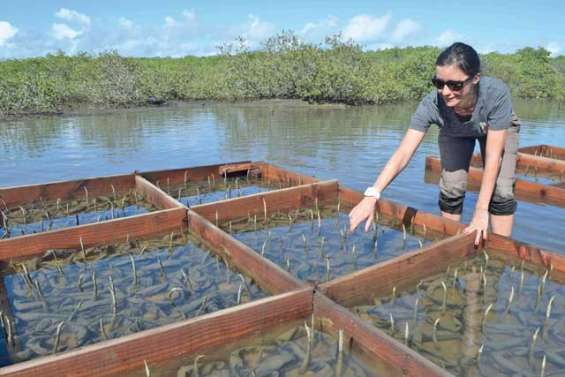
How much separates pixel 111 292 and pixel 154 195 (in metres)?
2.25

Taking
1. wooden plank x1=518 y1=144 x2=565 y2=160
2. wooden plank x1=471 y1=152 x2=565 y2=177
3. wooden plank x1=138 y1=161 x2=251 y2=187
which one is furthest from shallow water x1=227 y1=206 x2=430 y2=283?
wooden plank x1=518 y1=144 x2=565 y2=160

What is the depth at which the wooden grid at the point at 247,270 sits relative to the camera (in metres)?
2.33

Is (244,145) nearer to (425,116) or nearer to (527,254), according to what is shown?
(425,116)

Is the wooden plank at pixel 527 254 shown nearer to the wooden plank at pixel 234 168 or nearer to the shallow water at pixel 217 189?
the shallow water at pixel 217 189

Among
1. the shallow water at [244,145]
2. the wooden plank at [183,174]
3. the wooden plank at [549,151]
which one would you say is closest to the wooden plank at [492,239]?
the shallow water at [244,145]

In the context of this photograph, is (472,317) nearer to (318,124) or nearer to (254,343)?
(254,343)

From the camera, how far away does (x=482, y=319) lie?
316cm

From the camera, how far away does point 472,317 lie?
3191 millimetres

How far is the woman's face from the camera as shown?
3096 mm

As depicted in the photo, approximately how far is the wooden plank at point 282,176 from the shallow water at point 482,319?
2.77 m

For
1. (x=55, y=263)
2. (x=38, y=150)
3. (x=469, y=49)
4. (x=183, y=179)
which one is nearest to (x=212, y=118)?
(x=38, y=150)

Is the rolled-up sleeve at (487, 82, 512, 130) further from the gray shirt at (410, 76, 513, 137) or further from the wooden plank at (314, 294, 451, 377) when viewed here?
the wooden plank at (314, 294, 451, 377)

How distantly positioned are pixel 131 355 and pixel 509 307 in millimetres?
2550

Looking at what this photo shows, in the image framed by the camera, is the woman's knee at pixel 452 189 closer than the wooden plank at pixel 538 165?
Yes
